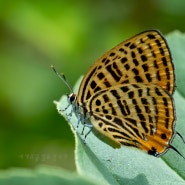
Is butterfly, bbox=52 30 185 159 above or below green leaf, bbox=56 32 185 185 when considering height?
above

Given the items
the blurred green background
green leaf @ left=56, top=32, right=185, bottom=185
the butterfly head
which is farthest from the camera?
the blurred green background

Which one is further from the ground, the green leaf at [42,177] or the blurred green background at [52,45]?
the blurred green background at [52,45]

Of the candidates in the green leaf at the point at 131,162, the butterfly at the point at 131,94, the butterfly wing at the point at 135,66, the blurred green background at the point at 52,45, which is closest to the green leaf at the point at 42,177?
the green leaf at the point at 131,162

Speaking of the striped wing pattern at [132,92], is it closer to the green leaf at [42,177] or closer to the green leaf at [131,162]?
the green leaf at [131,162]

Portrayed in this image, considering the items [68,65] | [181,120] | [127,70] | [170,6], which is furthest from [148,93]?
[170,6]

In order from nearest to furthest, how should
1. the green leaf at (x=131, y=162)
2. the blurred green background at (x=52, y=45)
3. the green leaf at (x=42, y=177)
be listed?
the green leaf at (x=42, y=177) < the green leaf at (x=131, y=162) < the blurred green background at (x=52, y=45)

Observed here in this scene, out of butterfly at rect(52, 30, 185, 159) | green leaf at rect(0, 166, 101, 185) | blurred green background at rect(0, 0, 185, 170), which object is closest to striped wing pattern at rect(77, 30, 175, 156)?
butterfly at rect(52, 30, 185, 159)

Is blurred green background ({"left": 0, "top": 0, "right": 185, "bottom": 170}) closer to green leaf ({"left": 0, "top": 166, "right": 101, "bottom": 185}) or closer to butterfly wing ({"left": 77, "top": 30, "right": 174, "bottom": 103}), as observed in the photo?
butterfly wing ({"left": 77, "top": 30, "right": 174, "bottom": 103})
